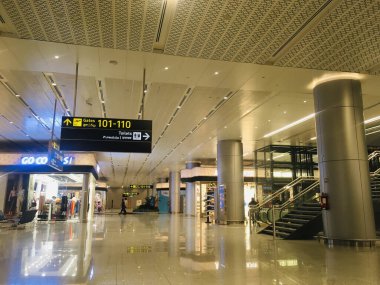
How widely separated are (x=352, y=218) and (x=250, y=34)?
209 inches

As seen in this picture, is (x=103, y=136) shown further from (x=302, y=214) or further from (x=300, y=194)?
(x=300, y=194)

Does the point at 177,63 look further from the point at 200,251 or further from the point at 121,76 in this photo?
the point at 200,251

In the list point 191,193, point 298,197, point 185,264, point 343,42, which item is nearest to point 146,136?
point 185,264

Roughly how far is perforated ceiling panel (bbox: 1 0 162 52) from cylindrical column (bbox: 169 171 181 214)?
90.9 ft

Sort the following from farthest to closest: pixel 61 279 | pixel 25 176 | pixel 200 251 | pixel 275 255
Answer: pixel 25 176 < pixel 200 251 < pixel 275 255 < pixel 61 279

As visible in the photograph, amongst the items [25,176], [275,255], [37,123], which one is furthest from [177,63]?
[25,176]

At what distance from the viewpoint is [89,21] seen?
5.41 meters

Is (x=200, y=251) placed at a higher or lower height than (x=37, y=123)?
lower

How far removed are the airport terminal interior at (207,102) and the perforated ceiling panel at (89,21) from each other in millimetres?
28

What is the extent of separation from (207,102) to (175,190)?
23.3 metres

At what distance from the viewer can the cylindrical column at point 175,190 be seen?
33438 millimetres

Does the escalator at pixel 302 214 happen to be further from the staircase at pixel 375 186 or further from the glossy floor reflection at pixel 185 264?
the glossy floor reflection at pixel 185 264

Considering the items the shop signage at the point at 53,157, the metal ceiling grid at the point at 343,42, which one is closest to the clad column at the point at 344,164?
the metal ceiling grid at the point at 343,42

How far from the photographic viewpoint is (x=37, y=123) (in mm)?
13430
